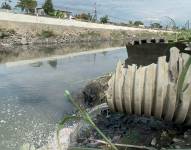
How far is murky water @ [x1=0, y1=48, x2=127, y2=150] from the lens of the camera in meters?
13.6

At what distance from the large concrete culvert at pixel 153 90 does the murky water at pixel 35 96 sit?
7.31 meters

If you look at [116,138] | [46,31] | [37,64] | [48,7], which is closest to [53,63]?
[37,64]

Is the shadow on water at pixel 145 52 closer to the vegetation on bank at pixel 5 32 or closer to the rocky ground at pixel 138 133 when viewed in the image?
the rocky ground at pixel 138 133

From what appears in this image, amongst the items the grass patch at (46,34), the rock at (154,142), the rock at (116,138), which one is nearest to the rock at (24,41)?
the grass patch at (46,34)

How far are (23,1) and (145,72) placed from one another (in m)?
69.5

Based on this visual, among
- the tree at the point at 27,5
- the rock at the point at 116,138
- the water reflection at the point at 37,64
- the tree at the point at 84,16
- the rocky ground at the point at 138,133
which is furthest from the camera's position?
the tree at the point at 84,16

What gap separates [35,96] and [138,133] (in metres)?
14.9

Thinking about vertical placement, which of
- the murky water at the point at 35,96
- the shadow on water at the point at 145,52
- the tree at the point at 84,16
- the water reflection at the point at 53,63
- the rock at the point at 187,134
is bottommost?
the water reflection at the point at 53,63

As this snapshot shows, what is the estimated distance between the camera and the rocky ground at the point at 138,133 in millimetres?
5594

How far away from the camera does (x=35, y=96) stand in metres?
20.9

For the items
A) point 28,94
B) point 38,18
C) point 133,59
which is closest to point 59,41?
point 38,18

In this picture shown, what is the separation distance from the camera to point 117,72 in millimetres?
4734

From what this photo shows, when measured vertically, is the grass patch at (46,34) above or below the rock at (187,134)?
below

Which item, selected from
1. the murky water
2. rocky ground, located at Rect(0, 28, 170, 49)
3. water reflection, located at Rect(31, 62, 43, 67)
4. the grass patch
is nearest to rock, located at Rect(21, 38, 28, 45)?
rocky ground, located at Rect(0, 28, 170, 49)
